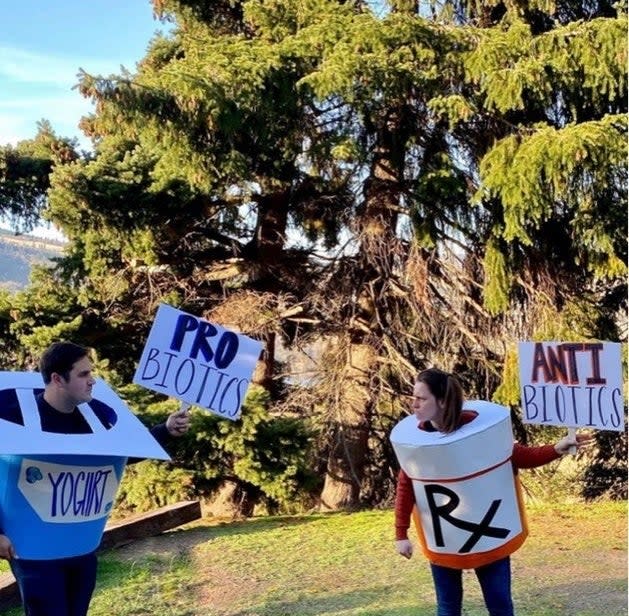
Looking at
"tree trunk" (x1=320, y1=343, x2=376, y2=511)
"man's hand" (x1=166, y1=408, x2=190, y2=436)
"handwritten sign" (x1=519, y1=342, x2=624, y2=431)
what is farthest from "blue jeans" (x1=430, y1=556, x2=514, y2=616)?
"tree trunk" (x1=320, y1=343, x2=376, y2=511)

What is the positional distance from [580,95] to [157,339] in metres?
6.20

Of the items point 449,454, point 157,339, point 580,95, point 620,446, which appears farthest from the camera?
point 620,446

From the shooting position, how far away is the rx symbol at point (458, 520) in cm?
354

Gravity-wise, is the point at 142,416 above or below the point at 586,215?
below

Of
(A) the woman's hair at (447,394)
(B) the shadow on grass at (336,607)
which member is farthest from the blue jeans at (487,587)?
(B) the shadow on grass at (336,607)

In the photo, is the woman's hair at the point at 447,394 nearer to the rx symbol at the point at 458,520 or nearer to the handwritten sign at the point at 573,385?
the rx symbol at the point at 458,520

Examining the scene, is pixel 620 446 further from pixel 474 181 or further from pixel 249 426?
pixel 249 426

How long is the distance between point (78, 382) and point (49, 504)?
1.69 ft

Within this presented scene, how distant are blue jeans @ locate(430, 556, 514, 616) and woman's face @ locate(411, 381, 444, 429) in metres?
0.68

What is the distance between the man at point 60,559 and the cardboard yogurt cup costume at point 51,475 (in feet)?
0.12

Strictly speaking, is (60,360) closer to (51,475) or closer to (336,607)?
(51,475)

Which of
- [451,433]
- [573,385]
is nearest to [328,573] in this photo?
[573,385]

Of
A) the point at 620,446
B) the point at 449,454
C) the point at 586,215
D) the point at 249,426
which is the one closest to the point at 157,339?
the point at 449,454

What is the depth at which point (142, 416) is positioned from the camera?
9.52 metres
